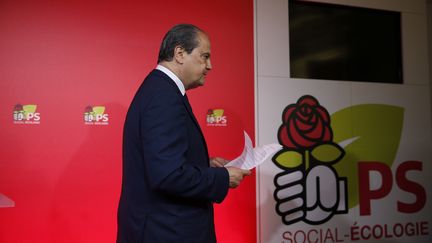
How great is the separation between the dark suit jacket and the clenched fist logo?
1.72 meters

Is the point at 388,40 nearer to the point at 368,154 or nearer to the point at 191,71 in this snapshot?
the point at 368,154

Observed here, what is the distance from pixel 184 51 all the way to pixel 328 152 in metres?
2.13

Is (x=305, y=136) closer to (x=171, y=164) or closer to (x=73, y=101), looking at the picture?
(x=73, y=101)

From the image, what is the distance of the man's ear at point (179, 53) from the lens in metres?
1.45

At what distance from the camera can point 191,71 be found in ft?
4.83

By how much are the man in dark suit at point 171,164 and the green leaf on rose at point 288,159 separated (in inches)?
65.0

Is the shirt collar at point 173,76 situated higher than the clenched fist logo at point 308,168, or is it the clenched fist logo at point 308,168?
the shirt collar at point 173,76

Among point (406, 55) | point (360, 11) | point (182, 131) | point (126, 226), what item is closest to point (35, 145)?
point (126, 226)

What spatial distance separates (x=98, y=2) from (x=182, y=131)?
177cm

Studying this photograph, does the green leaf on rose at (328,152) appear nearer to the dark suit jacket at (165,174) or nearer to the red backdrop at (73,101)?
the red backdrop at (73,101)

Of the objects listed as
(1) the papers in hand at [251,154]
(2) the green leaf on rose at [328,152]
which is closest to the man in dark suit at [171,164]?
(1) the papers in hand at [251,154]

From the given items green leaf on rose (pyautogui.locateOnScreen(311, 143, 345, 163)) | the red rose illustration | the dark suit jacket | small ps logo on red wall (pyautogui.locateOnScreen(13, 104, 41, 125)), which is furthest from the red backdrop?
the dark suit jacket

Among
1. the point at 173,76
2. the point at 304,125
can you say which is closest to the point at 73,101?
the point at 173,76

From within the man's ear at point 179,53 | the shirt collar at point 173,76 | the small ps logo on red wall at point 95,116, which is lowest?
the small ps logo on red wall at point 95,116
